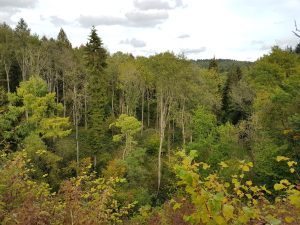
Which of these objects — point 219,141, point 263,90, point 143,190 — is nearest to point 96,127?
point 143,190

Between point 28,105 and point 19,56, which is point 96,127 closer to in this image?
point 28,105

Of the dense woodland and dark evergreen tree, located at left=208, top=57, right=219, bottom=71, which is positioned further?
dark evergreen tree, located at left=208, top=57, right=219, bottom=71

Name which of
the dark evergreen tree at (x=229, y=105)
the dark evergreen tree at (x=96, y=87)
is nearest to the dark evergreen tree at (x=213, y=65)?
the dark evergreen tree at (x=229, y=105)

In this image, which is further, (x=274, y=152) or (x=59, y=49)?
(x=59, y=49)

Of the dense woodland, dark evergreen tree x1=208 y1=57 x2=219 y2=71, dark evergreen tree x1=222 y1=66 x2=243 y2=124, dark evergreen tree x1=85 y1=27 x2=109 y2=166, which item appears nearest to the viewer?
the dense woodland

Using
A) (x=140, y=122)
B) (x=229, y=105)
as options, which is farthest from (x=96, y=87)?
(x=229, y=105)

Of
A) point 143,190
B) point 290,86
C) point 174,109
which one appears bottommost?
point 143,190

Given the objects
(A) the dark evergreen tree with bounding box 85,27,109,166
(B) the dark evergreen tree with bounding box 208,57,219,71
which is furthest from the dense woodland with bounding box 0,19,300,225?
(B) the dark evergreen tree with bounding box 208,57,219,71

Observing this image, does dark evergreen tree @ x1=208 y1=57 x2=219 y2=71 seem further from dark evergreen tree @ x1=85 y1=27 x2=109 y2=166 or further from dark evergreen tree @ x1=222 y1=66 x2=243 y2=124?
dark evergreen tree @ x1=85 y1=27 x2=109 y2=166

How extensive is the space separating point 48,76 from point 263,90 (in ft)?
79.5

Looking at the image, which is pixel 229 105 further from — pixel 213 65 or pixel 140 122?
pixel 140 122

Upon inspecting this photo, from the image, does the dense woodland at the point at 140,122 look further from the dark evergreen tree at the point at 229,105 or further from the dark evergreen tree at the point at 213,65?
the dark evergreen tree at the point at 213,65

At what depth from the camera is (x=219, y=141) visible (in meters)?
33.6

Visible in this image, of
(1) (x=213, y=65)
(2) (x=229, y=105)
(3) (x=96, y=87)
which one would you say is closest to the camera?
(3) (x=96, y=87)
